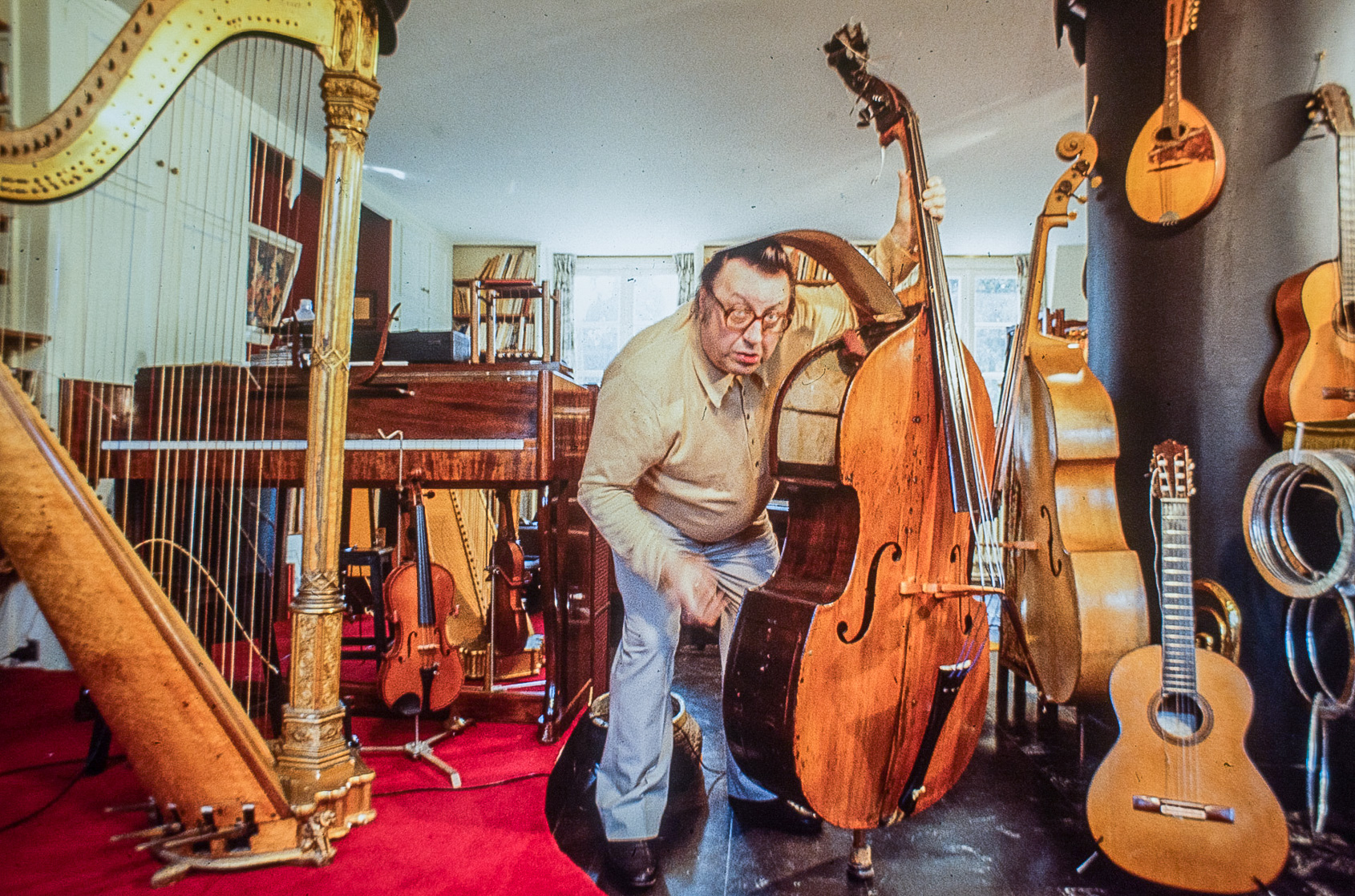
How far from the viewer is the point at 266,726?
6.75ft

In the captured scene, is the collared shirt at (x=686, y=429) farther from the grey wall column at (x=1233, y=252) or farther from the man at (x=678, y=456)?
the grey wall column at (x=1233, y=252)

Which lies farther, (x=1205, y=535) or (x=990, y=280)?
(x=990, y=280)

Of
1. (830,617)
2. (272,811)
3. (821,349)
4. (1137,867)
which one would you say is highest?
(821,349)

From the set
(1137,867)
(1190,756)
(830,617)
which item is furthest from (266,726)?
(1190,756)

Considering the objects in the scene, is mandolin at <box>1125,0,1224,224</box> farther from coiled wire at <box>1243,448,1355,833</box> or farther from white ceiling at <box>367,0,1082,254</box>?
coiled wire at <box>1243,448,1355,833</box>

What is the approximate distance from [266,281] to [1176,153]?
130 inches

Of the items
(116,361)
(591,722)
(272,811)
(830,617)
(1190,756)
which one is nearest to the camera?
(830,617)

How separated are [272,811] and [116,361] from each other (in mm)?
2297

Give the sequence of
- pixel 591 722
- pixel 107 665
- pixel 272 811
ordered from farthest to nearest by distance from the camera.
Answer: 1. pixel 591 722
2. pixel 272 811
3. pixel 107 665

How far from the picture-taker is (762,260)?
5.03 ft

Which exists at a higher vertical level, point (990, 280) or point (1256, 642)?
point (990, 280)

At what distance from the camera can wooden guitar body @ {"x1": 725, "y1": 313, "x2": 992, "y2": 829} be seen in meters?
1.20

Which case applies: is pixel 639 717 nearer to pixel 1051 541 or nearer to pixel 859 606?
pixel 859 606

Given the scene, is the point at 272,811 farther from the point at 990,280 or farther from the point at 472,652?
the point at 990,280
